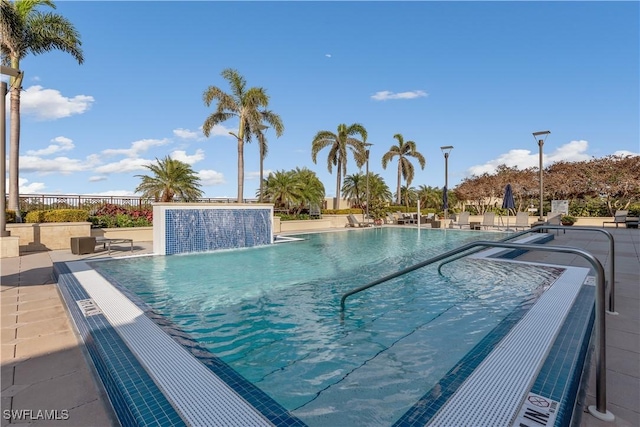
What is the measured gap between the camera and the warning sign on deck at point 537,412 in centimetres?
212

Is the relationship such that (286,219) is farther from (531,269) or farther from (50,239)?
(531,269)

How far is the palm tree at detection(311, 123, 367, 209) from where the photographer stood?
99.5 feet

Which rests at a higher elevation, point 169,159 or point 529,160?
point 529,160

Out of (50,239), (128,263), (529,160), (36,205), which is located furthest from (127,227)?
(529,160)

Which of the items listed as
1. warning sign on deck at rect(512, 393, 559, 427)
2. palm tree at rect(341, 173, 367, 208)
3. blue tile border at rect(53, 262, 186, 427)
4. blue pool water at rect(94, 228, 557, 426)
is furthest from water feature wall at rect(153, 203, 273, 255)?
palm tree at rect(341, 173, 367, 208)

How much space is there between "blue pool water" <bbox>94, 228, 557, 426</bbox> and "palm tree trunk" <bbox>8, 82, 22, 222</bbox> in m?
7.92

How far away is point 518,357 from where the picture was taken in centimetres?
309

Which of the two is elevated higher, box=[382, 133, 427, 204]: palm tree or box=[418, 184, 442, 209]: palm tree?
box=[382, 133, 427, 204]: palm tree

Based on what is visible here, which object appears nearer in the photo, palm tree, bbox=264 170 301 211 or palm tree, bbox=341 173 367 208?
palm tree, bbox=264 170 301 211

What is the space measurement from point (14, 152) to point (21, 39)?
524cm

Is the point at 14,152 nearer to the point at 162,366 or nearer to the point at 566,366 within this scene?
the point at 162,366

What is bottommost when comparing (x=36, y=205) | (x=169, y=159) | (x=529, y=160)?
(x=36, y=205)

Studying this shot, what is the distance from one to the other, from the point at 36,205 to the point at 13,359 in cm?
1673

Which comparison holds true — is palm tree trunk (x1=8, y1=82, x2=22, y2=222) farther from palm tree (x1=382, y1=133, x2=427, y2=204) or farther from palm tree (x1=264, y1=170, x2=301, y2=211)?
palm tree (x1=382, y1=133, x2=427, y2=204)
